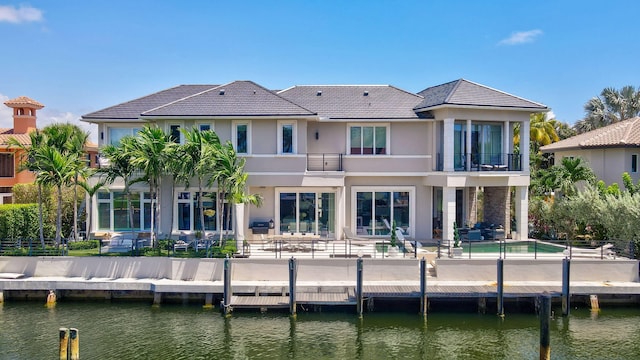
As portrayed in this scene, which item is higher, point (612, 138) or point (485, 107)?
point (485, 107)

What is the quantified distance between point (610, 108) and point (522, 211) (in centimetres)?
2987

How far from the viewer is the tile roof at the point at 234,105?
24.9 m

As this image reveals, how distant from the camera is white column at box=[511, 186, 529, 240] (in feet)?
86.8

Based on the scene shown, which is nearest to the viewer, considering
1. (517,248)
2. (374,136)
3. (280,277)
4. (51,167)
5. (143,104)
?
(280,277)

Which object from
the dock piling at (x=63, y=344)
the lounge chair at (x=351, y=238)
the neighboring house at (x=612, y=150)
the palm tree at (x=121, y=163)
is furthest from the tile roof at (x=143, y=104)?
the neighboring house at (x=612, y=150)

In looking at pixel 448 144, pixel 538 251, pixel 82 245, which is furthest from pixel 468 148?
pixel 82 245

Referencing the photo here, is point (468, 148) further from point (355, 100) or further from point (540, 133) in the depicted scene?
point (540, 133)

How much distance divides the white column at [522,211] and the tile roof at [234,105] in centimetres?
1144

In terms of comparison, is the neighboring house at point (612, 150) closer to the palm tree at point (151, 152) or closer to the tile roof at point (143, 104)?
the tile roof at point (143, 104)

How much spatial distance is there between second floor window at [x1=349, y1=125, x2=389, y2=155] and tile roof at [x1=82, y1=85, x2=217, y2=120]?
31.3 feet

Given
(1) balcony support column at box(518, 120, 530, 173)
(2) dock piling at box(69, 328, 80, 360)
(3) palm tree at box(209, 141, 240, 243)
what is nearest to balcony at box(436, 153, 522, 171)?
(1) balcony support column at box(518, 120, 530, 173)

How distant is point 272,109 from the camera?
25.2 metres

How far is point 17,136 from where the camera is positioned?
38875 mm

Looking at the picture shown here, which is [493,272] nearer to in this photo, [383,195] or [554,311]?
[554,311]
